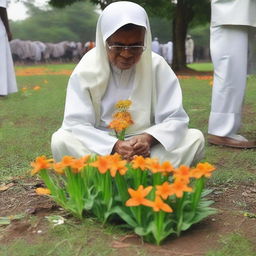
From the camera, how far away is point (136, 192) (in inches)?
77.8

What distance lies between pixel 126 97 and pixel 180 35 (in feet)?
52.4

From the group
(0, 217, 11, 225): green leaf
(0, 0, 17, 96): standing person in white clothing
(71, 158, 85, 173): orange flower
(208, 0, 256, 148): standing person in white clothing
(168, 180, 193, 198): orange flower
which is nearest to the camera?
(168, 180, 193, 198): orange flower

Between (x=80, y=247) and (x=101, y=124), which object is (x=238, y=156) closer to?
(x=101, y=124)

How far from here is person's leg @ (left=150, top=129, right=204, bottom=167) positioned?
2857 millimetres

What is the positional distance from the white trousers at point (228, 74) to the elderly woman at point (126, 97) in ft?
4.33

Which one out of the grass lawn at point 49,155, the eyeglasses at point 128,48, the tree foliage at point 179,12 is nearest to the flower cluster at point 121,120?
the eyeglasses at point 128,48

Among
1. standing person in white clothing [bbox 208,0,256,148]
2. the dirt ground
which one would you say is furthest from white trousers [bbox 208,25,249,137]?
the dirt ground

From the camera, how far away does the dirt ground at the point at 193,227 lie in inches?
83.3

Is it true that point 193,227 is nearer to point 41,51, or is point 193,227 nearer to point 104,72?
point 104,72

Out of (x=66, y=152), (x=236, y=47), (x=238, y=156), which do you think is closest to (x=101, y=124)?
(x=66, y=152)

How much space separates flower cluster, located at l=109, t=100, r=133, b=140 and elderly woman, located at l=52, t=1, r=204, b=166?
0.06 metres

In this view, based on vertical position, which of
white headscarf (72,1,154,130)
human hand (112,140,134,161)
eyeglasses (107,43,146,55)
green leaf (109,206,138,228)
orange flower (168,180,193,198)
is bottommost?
green leaf (109,206,138,228)

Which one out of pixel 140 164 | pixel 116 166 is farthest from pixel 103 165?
pixel 140 164

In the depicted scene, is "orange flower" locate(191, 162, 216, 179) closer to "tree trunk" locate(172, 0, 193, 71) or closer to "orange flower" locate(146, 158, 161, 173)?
"orange flower" locate(146, 158, 161, 173)
